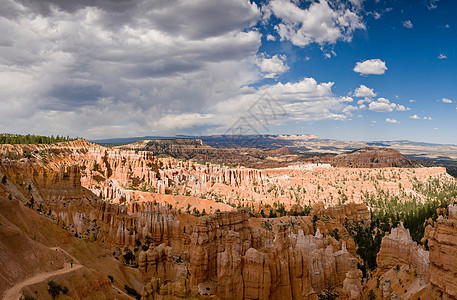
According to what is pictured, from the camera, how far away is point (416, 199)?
96125mm

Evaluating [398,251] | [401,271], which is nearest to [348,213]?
[398,251]

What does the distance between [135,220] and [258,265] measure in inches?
1238

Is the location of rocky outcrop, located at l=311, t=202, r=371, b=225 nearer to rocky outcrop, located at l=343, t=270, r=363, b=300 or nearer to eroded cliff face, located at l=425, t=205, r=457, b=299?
rocky outcrop, located at l=343, t=270, r=363, b=300

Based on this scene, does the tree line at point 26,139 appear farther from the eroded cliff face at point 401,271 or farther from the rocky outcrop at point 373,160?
the rocky outcrop at point 373,160

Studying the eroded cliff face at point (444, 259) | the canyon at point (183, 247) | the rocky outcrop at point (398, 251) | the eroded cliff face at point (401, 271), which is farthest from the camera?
the rocky outcrop at point (398, 251)

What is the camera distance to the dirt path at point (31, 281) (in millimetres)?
18703

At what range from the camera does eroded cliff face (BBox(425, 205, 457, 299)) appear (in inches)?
839

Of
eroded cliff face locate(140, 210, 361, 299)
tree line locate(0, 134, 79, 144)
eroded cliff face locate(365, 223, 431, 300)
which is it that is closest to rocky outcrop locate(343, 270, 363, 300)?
eroded cliff face locate(140, 210, 361, 299)

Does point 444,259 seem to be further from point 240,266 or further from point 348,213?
point 348,213

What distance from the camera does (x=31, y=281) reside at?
20953 mm

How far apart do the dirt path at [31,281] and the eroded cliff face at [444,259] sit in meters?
26.3

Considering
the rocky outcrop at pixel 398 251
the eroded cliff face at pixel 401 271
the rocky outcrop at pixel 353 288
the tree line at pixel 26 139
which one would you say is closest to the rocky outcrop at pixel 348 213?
the rocky outcrop at pixel 398 251

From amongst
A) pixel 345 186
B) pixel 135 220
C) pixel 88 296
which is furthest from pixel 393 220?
pixel 88 296

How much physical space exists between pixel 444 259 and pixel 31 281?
90.9 ft
